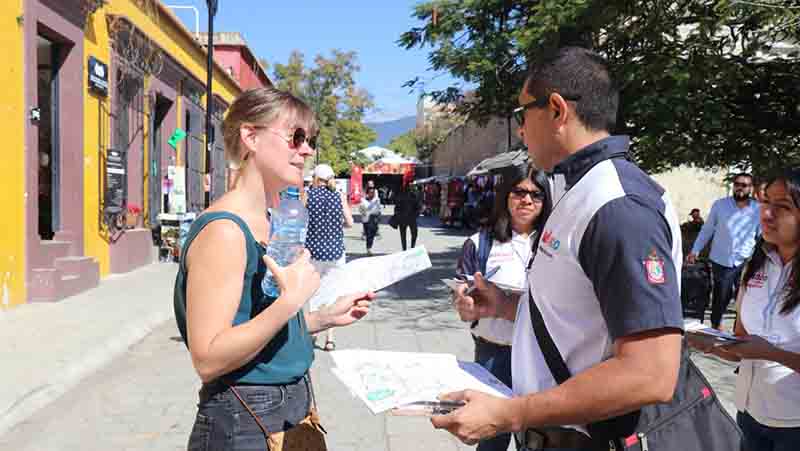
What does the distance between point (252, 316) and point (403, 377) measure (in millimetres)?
472

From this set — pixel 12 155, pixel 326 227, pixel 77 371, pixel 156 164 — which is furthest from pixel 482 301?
pixel 156 164

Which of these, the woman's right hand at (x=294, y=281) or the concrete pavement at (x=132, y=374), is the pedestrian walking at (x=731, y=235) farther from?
the woman's right hand at (x=294, y=281)

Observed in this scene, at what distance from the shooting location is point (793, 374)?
268 centimetres

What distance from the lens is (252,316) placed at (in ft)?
6.52

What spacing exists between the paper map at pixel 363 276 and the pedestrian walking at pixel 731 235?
7.02m

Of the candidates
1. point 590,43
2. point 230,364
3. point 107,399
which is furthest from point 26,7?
point 230,364

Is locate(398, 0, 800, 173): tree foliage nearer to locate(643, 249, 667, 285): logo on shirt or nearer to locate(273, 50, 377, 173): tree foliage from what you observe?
locate(643, 249, 667, 285): logo on shirt

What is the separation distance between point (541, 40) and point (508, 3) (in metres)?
3.00

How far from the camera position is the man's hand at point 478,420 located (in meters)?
1.67

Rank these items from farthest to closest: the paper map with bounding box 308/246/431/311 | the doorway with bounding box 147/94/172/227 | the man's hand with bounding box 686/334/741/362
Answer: the doorway with bounding box 147/94/172/227
the man's hand with bounding box 686/334/741/362
the paper map with bounding box 308/246/431/311

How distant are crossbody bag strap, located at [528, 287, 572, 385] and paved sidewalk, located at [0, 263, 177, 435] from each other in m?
4.65

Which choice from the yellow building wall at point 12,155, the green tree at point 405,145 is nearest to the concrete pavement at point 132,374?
the yellow building wall at point 12,155

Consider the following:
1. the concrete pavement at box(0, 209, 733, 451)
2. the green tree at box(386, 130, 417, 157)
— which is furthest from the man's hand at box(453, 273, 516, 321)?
the green tree at box(386, 130, 417, 157)

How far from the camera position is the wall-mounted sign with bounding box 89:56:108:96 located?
1154 cm
